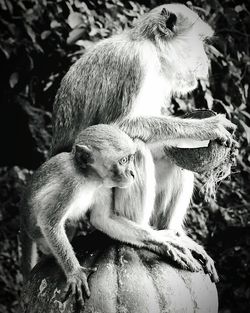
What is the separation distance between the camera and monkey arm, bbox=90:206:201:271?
2.50m

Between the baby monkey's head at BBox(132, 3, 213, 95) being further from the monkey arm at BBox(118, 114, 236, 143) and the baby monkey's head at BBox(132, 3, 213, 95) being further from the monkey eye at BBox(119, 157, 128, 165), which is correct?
the monkey eye at BBox(119, 157, 128, 165)

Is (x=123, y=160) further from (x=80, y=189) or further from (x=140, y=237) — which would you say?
(x=140, y=237)

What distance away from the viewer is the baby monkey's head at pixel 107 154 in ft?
7.50

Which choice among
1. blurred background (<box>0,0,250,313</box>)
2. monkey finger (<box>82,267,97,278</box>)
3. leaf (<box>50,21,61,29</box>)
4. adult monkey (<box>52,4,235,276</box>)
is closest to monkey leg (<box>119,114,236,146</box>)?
adult monkey (<box>52,4,235,276</box>)

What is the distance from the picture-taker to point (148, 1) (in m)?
4.98

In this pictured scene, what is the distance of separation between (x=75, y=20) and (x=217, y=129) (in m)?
1.95

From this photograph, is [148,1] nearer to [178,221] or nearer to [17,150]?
[17,150]

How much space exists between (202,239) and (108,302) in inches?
111

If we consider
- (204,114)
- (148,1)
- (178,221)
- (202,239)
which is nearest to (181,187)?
(178,221)

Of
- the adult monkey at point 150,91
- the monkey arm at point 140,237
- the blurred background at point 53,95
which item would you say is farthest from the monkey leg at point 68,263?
the blurred background at point 53,95

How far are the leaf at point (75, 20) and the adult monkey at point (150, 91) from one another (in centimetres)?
127

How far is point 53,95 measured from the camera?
4.89 m

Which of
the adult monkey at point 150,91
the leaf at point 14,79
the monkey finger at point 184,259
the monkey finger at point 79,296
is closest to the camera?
the monkey finger at point 79,296

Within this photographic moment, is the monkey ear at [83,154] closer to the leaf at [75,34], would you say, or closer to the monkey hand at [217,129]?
the monkey hand at [217,129]
